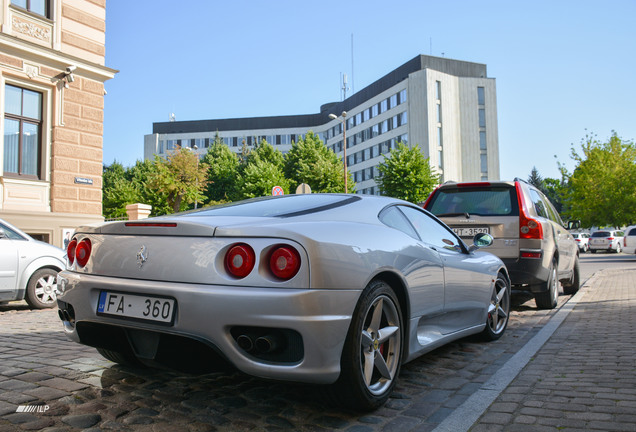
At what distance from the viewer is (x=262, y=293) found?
269 cm

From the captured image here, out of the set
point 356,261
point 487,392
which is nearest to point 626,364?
point 487,392

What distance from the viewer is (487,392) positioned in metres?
3.52

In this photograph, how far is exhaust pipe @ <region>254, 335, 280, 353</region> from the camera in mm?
2697

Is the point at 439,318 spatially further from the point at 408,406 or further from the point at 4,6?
the point at 4,6

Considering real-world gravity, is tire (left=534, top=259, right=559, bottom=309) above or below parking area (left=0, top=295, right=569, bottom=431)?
above

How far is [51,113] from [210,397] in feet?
45.8

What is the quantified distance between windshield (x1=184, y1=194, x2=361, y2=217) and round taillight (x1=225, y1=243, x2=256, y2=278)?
0.48m

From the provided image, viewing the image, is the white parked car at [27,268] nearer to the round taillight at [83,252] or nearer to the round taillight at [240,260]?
the round taillight at [83,252]

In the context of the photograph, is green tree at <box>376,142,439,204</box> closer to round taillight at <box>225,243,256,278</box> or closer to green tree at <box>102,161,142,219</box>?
green tree at <box>102,161,142,219</box>

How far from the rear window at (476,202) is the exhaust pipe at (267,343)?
4930 millimetres

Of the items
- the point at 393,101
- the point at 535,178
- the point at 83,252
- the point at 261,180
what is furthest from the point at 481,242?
the point at 535,178

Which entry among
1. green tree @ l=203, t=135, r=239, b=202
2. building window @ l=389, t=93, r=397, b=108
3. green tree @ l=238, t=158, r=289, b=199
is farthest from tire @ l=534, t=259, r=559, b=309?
building window @ l=389, t=93, r=397, b=108

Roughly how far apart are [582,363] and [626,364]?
31cm

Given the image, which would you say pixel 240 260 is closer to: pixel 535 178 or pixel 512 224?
pixel 512 224
